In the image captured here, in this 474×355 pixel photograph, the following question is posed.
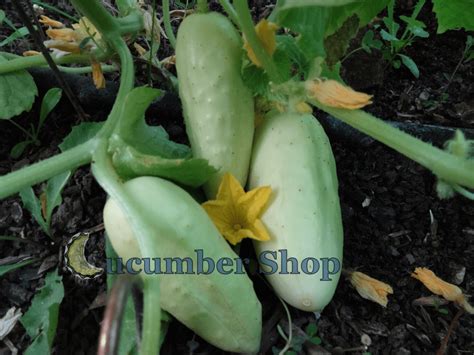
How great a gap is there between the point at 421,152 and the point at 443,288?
360 millimetres

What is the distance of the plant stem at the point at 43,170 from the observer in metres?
1.03

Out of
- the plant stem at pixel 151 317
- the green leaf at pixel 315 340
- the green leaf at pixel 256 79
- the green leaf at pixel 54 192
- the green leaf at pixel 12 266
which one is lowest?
the green leaf at pixel 315 340

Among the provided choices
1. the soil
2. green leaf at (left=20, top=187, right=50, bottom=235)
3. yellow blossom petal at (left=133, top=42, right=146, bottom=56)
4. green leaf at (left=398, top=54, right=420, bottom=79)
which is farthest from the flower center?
green leaf at (left=398, top=54, right=420, bottom=79)

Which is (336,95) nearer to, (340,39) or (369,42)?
(340,39)

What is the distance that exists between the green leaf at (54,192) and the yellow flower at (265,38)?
0.49m

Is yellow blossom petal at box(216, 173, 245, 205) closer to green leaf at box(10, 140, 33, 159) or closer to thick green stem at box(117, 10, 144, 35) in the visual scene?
thick green stem at box(117, 10, 144, 35)

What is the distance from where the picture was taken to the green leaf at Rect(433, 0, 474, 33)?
50.7 inches

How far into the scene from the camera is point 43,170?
106 centimetres

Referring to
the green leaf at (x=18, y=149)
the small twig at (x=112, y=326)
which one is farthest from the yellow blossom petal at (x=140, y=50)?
the small twig at (x=112, y=326)

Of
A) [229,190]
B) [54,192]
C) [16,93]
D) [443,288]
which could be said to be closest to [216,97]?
[229,190]

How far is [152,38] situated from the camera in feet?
4.81

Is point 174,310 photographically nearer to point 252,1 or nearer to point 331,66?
point 331,66

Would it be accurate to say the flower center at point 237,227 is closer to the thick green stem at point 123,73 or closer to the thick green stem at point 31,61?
the thick green stem at point 123,73

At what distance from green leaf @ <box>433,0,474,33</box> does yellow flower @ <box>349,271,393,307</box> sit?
2.01 ft
